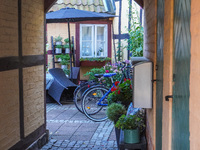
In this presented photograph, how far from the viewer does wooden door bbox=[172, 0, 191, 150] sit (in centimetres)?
196

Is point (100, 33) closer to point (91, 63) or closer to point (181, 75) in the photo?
point (91, 63)

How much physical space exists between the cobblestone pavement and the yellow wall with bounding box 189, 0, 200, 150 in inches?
162

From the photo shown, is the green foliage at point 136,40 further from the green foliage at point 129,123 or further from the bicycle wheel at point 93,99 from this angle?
the green foliage at point 129,123

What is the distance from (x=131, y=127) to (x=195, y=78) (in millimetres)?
3166

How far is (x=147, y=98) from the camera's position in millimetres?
4129

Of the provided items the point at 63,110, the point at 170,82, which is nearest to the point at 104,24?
the point at 63,110

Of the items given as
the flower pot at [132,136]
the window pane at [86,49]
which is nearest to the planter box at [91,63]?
the window pane at [86,49]

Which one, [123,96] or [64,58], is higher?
[64,58]

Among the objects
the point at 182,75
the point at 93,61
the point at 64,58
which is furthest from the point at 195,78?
the point at 93,61

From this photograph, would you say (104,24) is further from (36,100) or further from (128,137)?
(128,137)

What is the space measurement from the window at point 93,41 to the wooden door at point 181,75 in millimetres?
11011

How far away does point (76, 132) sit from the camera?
6.86 metres

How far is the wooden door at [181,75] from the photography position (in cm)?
196

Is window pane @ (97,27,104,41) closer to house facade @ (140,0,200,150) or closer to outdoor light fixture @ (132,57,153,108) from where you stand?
outdoor light fixture @ (132,57,153,108)
